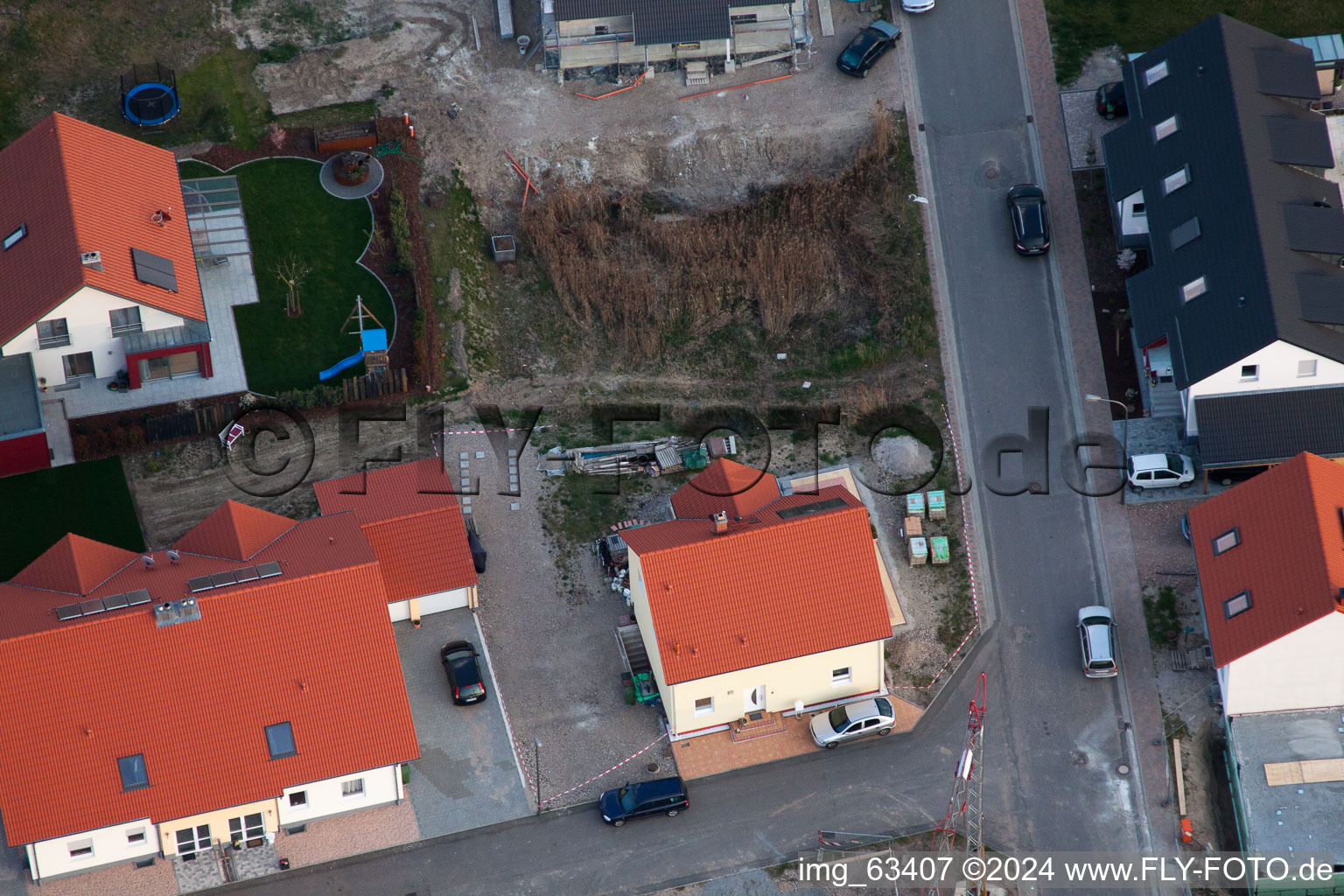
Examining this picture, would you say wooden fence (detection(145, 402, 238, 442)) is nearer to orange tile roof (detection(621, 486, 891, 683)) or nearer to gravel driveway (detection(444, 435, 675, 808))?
gravel driveway (detection(444, 435, 675, 808))

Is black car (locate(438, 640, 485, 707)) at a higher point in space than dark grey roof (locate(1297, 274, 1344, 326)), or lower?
lower

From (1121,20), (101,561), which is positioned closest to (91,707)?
(101,561)

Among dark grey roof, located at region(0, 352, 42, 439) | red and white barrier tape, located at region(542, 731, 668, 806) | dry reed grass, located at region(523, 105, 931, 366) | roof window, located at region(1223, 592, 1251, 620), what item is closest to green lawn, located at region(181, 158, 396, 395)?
dry reed grass, located at region(523, 105, 931, 366)

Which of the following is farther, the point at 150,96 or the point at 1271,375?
the point at 150,96

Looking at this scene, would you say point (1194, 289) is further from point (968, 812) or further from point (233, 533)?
point (233, 533)

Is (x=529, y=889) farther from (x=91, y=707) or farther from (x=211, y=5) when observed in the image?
(x=211, y=5)

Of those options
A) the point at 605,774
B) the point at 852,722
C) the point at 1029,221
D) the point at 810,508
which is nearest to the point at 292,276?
the point at 810,508

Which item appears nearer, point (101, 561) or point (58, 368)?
point (101, 561)
